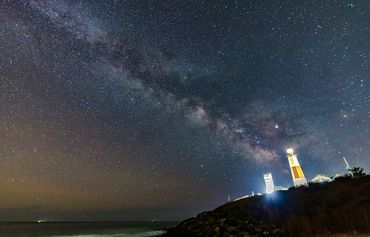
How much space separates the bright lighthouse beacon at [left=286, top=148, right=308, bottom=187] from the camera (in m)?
89.1

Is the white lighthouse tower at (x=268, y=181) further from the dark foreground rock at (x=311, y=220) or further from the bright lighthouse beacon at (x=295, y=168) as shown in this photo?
the dark foreground rock at (x=311, y=220)

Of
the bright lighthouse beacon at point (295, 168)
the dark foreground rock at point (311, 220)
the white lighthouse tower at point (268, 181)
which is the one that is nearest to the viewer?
the dark foreground rock at point (311, 220)

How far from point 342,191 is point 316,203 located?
435 centimetres

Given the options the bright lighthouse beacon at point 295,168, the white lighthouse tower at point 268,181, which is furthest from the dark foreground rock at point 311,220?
the white lighthouse tower at point 268,181

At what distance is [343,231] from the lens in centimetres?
1906

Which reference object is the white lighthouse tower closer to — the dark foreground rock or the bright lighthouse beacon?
the bright lighthouse beacon

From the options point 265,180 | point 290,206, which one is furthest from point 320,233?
point 265,180

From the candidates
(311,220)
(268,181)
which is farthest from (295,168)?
(311,220)

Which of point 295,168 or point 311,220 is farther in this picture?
point 295,168

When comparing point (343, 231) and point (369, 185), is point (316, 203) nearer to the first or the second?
point (369, 185)

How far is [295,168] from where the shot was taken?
92.9 m

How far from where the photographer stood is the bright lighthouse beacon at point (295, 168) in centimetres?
8908

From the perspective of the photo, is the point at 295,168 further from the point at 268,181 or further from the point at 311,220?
the point at 311,220

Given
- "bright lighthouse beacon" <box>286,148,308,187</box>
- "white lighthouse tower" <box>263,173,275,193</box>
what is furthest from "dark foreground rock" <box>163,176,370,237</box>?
"white lighthouse tower" <box>263,173,275,193</box>
